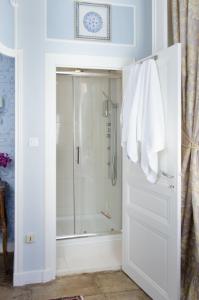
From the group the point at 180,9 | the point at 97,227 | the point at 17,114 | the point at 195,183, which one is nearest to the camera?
the point at 195,183

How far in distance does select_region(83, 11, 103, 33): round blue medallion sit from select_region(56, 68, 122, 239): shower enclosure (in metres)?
1.01

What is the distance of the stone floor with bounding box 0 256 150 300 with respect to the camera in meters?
2.62

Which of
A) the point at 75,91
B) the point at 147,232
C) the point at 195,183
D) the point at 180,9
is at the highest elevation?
the point at 180,9

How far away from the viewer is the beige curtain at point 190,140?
233 cm

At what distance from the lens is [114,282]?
2.87m

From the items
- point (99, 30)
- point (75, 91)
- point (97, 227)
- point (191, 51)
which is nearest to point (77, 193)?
point (97, 227)

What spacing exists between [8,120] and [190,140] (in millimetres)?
2104

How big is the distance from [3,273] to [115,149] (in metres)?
2.09

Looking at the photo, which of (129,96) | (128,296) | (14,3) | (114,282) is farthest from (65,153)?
(128,296)

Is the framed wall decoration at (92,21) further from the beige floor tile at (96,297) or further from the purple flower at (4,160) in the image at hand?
the beige floor tile at (96,297)

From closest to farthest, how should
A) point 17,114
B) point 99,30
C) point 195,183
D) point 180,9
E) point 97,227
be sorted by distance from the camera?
point 195,183 → point 180,9 → point 17,114 → point 99,30 → point 97,227

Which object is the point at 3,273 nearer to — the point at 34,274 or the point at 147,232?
the point at 34,274

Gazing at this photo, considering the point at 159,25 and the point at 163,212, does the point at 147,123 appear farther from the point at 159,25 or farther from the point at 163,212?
the point at 159,25

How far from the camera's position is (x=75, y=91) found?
4.15m
